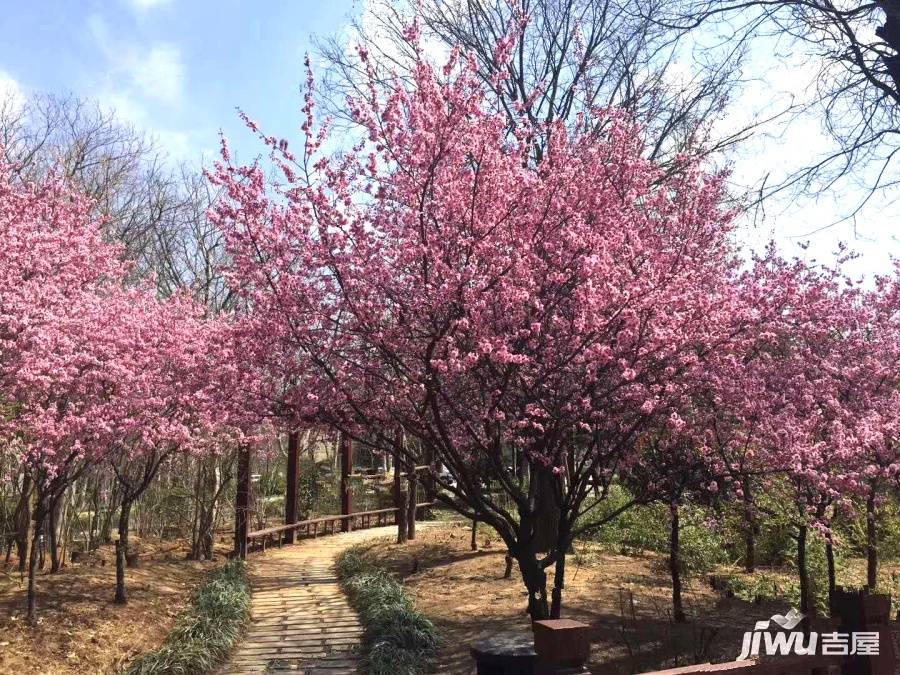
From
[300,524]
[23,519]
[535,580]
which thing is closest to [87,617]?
[23,519]

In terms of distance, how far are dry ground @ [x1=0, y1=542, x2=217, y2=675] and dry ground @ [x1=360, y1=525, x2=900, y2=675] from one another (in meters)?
3.63

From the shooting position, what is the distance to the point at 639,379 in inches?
245

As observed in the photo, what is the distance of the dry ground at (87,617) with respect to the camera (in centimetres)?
767

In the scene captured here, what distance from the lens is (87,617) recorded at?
348 inches

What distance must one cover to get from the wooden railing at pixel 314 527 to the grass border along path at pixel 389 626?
3924mm

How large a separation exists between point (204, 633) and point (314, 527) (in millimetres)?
10545

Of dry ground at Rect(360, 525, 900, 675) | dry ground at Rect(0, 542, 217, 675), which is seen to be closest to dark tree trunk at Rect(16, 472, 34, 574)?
dry ground at Rect(0, 542, 217, 675)

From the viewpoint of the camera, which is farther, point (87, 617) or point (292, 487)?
point (292, 487)

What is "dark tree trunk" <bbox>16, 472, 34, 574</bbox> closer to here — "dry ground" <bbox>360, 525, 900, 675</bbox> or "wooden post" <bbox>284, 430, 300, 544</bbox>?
"dry ground" <bbox>360, 525, 900, 675</bbox>

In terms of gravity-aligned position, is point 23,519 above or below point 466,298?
below

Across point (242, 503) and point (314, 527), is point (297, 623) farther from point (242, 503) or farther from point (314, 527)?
point (314, 527)

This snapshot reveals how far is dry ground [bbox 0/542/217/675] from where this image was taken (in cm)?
767

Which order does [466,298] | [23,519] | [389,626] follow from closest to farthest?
[466,298]
[389,626]
[23,519]

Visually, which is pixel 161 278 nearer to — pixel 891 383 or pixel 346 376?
pixel 346 376
